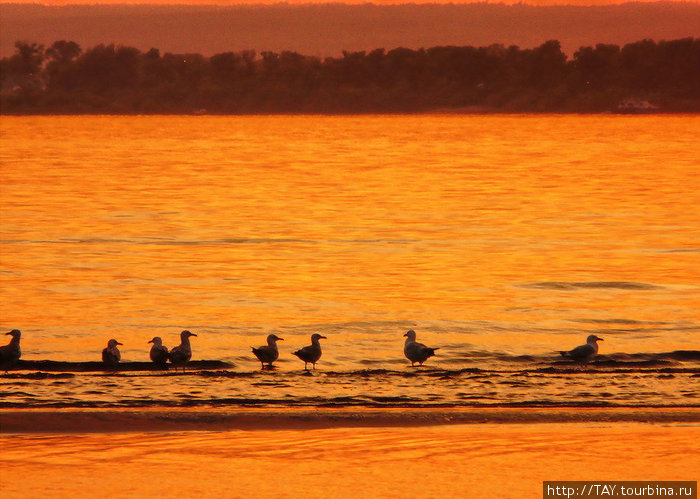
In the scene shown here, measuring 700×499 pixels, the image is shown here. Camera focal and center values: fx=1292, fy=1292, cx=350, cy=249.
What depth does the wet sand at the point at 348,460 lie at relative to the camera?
32.7 feet

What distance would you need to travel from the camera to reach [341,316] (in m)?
21.0

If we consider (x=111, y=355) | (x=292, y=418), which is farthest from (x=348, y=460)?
(x=111, y=355)

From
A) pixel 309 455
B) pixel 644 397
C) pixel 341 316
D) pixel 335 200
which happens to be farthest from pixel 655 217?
pixel 309 455

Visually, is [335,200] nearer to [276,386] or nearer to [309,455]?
[276,386]

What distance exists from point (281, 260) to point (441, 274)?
15.8 ft

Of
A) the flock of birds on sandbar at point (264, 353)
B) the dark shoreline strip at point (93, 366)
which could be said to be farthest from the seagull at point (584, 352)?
the dark shoreline strip at point (93, 366)

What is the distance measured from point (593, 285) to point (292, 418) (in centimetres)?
1353

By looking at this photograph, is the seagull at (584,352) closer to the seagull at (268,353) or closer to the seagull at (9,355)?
the seagull at (268,353)

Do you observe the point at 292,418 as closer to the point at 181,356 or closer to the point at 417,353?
the point at 181,356

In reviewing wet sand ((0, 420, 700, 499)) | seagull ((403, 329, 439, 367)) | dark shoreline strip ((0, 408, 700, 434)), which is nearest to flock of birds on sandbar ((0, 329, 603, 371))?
seagull ((403, 329, 439, 367))

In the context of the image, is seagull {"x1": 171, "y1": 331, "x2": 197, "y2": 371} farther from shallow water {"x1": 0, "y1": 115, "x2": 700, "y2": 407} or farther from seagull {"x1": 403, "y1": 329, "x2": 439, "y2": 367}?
seagull {"x1": 403, "y1": 329, "x2": 439, "y2": 367}

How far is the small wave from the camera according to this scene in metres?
24.7

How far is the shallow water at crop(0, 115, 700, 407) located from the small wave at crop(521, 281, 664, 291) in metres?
0.06

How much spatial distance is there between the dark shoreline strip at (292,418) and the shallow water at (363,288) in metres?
0.58
